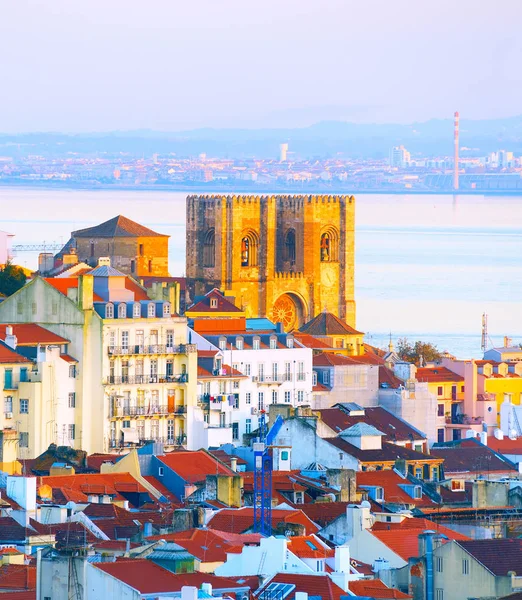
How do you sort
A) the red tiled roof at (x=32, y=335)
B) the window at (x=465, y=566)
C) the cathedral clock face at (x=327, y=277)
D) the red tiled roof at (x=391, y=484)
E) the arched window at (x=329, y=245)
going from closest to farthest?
the window at (x=465, y=566)
the red tiled roof at (x=391, y=484)
the red tiled roof at (x=32, y=335)
the cathedral clock face at (x=327, y=277)
the arched window at (x=329, y=245)

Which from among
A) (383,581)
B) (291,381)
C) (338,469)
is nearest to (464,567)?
(383,581)

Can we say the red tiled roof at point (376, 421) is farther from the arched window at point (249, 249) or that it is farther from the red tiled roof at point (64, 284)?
the arched window at point (249, 249)

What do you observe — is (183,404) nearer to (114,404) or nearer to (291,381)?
(114,404)

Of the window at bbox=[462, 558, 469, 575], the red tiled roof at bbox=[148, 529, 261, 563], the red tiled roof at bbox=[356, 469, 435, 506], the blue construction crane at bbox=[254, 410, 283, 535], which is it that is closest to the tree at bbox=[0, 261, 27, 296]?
the red tiled roof at bbox=[356, 469, 435, 506]

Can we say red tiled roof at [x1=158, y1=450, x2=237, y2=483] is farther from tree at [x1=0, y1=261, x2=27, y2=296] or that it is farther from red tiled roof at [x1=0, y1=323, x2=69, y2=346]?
tree at [x1=0, y1=261, x2=27, y2=296]

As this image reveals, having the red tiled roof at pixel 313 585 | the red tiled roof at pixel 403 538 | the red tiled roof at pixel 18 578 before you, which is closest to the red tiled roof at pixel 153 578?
the red tiled roof at pixel 313 585

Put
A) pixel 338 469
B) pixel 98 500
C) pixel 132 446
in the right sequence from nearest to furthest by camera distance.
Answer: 1. pixel 98 500
2. pixel 338 469
3. pixel 132 446
